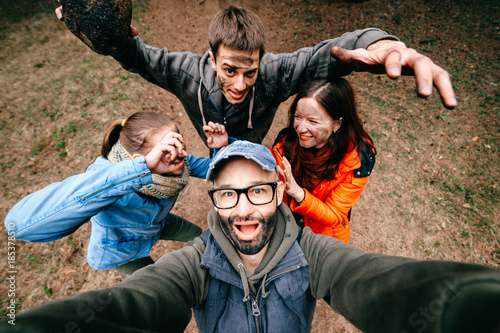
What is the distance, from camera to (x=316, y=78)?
2432 mm

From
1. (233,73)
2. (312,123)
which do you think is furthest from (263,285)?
(233,73)

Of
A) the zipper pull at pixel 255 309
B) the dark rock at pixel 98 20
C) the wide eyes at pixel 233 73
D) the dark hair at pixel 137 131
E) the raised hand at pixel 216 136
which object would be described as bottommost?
the zipper pull at pixel 255 309

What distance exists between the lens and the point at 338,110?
242 centimetres

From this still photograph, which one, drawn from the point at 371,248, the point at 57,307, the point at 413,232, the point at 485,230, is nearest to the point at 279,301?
the point at 57,307

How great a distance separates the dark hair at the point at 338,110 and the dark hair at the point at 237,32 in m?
0.73

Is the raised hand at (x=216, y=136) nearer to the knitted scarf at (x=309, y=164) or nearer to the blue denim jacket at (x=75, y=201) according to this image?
→ the knitted scarf at (x=309, y=164)

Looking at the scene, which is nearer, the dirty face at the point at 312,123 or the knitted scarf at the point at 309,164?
the dirty face at the point at 312,123

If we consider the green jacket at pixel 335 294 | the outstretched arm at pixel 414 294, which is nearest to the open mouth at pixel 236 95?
the green jacket at pixel 335 294

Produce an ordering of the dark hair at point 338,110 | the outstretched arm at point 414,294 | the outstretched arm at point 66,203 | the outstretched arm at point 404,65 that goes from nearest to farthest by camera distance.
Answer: the outstretched arm at point 414,294
the outstretched arm at point 404,65
the outstretched arm at point 66,203
the dark hair at point 338,110

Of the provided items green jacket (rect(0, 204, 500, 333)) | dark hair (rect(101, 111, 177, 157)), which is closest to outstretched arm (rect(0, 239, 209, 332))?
green jacket (rect(0, 204, 500, 333))

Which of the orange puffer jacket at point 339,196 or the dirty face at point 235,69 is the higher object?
the dirty face at point 235,69

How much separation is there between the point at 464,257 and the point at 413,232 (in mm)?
835

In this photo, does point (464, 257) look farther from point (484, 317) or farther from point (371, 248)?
point (484, 317)

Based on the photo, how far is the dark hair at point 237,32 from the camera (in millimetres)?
2182
